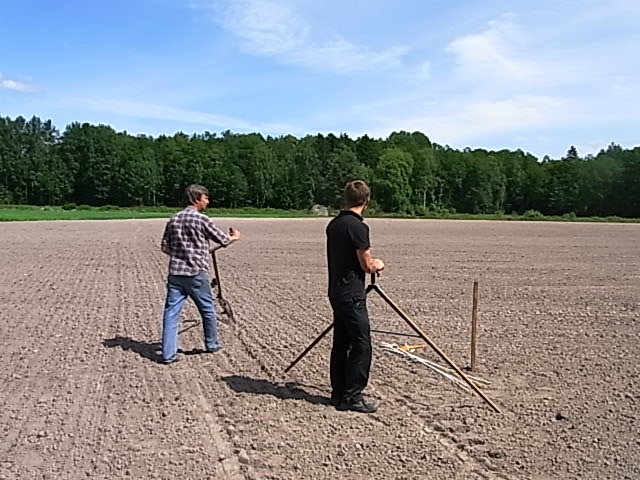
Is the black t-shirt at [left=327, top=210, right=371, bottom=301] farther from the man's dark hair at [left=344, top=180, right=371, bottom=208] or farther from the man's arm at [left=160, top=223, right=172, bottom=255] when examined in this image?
the man's arm at [left=160, top=223, right=172, bottom=255]

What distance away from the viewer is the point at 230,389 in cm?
723

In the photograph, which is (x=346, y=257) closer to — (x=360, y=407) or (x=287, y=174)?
(x=360, y=407)

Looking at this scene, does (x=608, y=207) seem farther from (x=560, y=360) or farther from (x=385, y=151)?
(x=560, y=360)

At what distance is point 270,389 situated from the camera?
724 cm

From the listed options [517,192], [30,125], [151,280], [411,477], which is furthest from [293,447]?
[30,125]

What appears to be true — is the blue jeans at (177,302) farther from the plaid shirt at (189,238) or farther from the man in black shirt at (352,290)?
the man in black shirt at (352,290)

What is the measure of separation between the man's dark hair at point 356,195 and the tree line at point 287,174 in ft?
315

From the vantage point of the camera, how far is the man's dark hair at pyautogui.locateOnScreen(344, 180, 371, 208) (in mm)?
6578

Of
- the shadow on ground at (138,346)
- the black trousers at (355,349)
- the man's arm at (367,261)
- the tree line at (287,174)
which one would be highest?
the tree line at (287,174)

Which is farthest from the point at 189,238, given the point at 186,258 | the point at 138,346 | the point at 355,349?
the point at 355,349

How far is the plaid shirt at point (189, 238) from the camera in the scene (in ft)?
27.3

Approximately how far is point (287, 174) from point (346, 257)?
4487 inches

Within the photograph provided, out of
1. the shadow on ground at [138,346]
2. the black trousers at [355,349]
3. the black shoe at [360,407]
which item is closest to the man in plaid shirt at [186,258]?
the shadow on ground at [138,346]

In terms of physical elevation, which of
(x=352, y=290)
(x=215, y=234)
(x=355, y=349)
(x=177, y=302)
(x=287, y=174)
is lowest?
(x=355, y=349)
